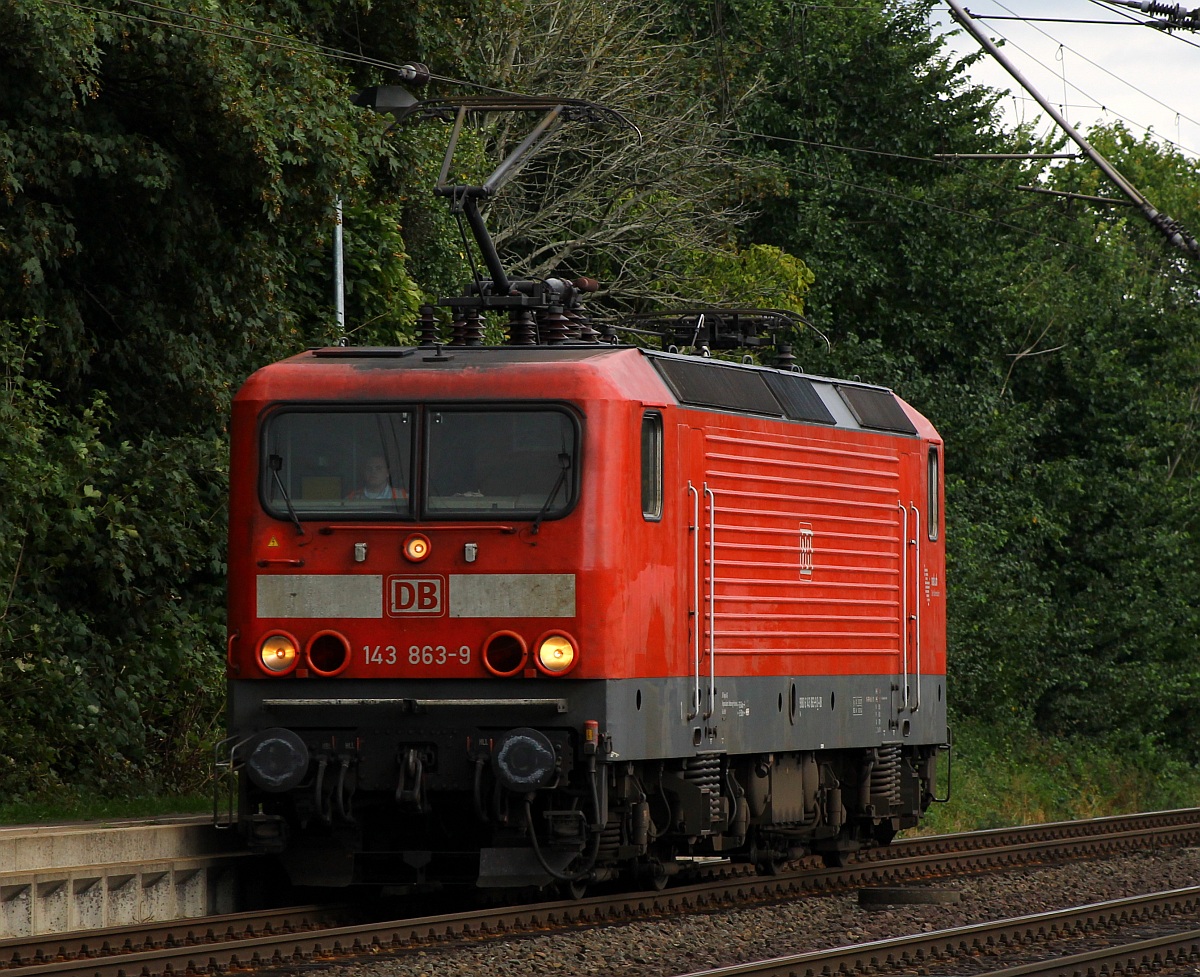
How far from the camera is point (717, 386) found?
45.1ft

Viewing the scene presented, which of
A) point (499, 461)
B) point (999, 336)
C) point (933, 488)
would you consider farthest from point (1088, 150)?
point (999, 336)

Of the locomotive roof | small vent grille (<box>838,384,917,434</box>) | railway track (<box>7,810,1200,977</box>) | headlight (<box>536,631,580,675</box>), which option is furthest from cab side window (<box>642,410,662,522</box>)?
small vent grille (<box>838,384,917,434</box>)

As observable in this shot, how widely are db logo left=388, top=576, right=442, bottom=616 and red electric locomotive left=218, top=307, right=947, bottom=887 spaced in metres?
0.02

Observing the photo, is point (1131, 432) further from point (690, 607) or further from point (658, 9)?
point (690, 607)

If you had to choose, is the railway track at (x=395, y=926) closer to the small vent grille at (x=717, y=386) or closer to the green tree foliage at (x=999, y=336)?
the small vent grille at (x=717, y=386)

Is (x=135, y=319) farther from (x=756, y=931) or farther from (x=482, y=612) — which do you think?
(x=756, y=931)

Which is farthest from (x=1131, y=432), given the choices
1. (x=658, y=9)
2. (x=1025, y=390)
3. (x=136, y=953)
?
(x=136, y=953)

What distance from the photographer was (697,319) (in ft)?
54.1

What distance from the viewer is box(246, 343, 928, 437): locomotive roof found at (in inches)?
500

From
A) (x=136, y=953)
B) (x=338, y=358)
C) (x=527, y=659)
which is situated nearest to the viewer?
(x=136, y=953)

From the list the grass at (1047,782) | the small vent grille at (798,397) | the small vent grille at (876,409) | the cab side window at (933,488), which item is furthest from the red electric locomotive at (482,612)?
the grass at (1047,782)

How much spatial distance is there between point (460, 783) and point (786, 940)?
208 centimetres

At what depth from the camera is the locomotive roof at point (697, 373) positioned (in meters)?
12.7

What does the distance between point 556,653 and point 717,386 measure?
257 cm
